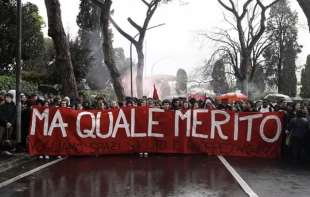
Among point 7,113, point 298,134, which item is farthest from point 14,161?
point 298,134

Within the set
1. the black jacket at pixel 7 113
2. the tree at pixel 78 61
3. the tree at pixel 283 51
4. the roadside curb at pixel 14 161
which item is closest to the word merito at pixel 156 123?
the black jacket at pixel 7 113

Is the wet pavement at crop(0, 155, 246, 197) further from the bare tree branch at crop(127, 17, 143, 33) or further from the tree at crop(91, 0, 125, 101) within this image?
the bare tree branch at crop(127, 17, 143, 33)

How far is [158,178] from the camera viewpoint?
973 cm

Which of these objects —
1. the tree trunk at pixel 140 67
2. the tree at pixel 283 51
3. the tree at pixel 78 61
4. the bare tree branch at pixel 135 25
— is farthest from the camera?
the tree at pixel 283 51

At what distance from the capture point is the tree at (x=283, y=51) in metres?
64.9

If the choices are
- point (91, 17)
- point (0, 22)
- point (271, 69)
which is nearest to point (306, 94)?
point (271, 69)

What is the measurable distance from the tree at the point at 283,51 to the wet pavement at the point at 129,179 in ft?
173

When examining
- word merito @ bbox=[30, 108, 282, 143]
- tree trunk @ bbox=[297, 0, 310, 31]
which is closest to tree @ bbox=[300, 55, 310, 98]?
tree trunk @ bbox=[297, 0, 310, 31]

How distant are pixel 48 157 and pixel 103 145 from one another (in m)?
1.45

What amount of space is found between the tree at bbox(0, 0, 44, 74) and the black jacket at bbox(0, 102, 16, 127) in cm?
1813

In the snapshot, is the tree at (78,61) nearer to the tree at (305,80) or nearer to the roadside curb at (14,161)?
the roadside curb at (14,161)

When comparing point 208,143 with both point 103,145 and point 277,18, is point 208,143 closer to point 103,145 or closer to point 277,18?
point 103,145

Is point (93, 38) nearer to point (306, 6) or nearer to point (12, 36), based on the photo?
A: point (12, 36)

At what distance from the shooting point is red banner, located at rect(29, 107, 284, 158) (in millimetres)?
12852
